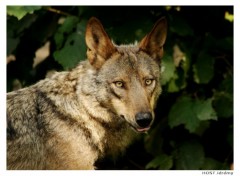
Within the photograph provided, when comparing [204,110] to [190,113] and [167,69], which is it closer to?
[190,113]

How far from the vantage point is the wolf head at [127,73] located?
539 cm

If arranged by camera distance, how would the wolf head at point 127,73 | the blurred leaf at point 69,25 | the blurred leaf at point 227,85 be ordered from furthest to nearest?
1. the blurred leaf at point 227,85
2. the blurred leaf at point 69,25
3. the wolf head at point 127,73

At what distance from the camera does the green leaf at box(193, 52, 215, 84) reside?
7992mm

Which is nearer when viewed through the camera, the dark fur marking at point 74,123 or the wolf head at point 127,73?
the wolf head at point 127,73

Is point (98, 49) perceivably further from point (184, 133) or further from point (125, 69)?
point (184, 133)

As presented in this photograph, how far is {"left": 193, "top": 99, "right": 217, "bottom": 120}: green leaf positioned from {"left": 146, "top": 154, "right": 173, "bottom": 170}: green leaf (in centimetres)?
86

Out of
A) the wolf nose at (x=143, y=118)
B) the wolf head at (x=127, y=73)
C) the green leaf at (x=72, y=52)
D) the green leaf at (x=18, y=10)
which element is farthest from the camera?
the green leaf at (x=72, y=52)

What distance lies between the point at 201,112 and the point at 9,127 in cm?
Answer: 282

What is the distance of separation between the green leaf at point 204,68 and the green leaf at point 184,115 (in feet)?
1.15

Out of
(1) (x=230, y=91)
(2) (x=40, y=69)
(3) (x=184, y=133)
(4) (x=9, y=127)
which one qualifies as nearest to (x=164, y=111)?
(3) (x=184, y=133)

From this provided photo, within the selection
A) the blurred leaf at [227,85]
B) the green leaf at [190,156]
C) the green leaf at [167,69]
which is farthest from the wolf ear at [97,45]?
the blurred leaf at [227,85]

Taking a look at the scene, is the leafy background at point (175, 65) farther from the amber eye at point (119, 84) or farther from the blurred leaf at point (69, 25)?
the amber eye at point (119, 84)

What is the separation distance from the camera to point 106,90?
220 inches

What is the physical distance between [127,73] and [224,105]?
2791 millimetres
